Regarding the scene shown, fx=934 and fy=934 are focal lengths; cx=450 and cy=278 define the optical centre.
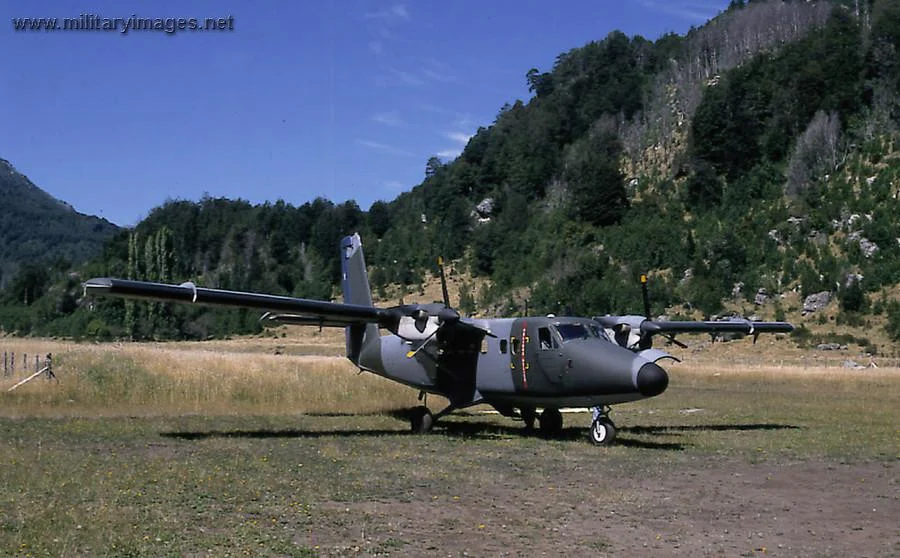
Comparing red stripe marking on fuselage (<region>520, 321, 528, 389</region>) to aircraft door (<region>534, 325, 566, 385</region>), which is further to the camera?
red stripe marking on fuselage (<region>520, 321, 528, 389</region>)

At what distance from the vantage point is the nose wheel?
1912 centimetres

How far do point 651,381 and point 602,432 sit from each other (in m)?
2.18

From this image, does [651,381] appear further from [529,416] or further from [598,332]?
[529,416]

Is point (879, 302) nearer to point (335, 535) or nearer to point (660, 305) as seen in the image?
point (660, 305)

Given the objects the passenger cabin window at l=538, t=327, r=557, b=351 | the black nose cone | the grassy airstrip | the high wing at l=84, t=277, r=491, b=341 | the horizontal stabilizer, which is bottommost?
the grassy airstrip

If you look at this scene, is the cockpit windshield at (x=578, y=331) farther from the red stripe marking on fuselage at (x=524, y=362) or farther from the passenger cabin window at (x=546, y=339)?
the red stripe marking on fuselage at (x=524, y=362)

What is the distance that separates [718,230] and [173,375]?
2374 inches

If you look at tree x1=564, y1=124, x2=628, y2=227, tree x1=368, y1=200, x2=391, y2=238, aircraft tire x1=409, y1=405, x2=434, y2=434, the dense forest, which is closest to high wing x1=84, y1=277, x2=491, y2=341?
aircraft tire x1=409, y1=405, x2=434, y2=434

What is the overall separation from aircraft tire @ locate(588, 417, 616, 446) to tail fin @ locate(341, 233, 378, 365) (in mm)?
7211

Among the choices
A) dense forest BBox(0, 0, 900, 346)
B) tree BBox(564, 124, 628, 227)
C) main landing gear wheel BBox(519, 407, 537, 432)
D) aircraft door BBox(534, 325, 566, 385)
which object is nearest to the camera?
aircraft door BBox(534, 325, 566, 385)

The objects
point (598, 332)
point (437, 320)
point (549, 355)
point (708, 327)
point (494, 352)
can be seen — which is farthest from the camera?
point (708, 327)

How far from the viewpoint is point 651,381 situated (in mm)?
17578

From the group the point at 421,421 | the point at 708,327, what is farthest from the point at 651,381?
the point at 708,327

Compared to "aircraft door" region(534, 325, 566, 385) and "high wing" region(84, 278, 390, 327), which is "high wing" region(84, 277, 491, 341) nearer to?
"high wing" region(84, 278, 390, 327)
